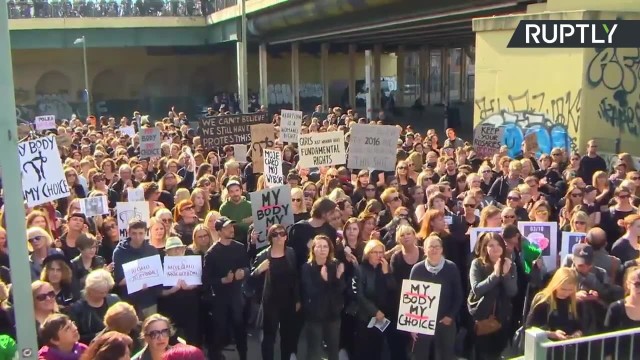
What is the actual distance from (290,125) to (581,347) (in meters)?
12.4

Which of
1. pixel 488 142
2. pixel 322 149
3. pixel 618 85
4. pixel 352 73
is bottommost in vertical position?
pixel 488 142

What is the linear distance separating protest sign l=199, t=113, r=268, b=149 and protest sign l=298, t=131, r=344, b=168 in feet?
9.07

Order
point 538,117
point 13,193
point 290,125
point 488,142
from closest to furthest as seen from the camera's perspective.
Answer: point 13,193
point 488,142
point 290,125
point 538,117

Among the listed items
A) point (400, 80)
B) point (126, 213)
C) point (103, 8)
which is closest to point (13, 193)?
point (126, 213)

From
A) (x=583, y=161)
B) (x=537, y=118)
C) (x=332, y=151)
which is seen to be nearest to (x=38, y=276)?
(x=332, y=151)

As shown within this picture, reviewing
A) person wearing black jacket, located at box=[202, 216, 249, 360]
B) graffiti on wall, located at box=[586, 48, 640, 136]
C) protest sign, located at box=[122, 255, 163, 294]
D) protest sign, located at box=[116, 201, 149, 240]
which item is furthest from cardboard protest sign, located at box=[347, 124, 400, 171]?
graffiti on wall, located at box=[586, 48, 640, 136]

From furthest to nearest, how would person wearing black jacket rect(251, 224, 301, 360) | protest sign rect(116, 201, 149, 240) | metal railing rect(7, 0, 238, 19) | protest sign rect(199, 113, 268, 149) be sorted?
metal railing rect(7, 0, 238, 19) → protest sign rect(199, 113, 268, 149) → protest sign rect(116, 201, 149, 240) → person wearing black jacket rect(251, 224, 301, 360)

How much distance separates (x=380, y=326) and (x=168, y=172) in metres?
5.45

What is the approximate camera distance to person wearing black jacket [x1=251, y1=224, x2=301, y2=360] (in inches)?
289

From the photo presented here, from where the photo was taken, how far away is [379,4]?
83.0 feet

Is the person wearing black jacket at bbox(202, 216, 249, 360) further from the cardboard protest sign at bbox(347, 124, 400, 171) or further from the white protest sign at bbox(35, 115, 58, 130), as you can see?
the white protest sign at bbox(35, 115, 58, 130)

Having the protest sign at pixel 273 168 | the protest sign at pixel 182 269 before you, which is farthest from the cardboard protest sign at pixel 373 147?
the protest sign at pixel 182 269

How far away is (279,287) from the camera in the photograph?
24.2 feet

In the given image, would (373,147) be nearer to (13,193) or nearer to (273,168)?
(273,168)
